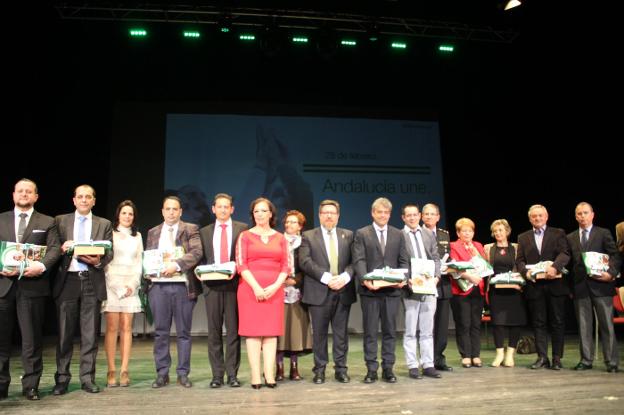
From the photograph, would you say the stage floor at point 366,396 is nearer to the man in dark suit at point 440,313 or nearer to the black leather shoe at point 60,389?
the black leather shoe at point 60,389

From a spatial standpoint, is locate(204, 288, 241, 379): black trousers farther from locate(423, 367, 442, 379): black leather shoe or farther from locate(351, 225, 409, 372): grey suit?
locate(423, 367, 442, 379): black leather shoe

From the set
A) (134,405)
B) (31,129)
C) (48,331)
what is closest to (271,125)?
(31,129)

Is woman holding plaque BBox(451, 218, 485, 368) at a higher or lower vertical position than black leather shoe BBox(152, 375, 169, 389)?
higher

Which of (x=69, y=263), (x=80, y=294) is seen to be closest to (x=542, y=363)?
(x=80, y=294)

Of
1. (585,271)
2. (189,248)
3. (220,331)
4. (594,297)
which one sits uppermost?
(189,248)

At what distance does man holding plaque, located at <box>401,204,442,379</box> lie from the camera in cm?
457

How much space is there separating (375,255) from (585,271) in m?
2.22

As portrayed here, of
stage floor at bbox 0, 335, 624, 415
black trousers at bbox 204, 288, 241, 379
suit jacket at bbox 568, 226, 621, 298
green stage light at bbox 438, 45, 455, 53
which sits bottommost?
stage floor at bbox 0, 335, 624, 415

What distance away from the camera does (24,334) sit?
155 inches

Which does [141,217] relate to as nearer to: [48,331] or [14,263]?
[48,331]

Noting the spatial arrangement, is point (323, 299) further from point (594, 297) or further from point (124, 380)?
point (594, 297)

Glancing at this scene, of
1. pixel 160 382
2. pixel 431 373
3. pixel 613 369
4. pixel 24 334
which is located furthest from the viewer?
pixel 613 369

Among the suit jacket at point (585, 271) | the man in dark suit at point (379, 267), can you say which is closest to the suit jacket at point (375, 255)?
the man in dark suit at point (379, 267)

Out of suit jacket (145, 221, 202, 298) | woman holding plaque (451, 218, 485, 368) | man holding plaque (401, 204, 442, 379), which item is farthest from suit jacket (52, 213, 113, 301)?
woman holding plaque (451, 218, 485, 368)
